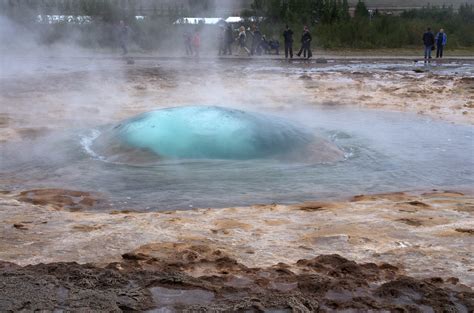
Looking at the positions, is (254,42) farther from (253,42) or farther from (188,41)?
(188,41)

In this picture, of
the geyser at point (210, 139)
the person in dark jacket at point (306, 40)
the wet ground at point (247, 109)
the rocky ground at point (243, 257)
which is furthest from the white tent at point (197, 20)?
the rocky ground at point (243, 257)

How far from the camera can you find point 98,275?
2.70 m

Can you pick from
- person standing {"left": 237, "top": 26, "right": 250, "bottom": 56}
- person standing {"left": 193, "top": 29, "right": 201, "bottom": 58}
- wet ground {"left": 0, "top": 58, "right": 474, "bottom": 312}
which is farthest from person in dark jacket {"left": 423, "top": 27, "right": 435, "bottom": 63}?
wet ground {"left": 0, "top": 58, "right": 474, "bottom": 312}

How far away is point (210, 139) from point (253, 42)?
11.3m

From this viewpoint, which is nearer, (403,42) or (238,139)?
(238,139)

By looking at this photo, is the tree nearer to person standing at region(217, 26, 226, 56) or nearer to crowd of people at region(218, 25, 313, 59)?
crowd of people at region(218, 25, 313, 59)

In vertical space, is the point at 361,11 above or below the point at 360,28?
above

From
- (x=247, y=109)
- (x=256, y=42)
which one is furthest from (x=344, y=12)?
(x=247, y=109)

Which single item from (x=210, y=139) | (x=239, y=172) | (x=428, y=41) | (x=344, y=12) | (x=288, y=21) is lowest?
(x=239, y=172)

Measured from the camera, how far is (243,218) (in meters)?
3.77

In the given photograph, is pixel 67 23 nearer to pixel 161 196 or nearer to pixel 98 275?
pixel 161 196

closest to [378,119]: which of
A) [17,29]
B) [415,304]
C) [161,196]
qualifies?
[161,196]

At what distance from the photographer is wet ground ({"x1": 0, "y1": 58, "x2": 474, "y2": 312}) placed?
2605 millimetres

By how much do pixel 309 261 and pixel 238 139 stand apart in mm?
2551
